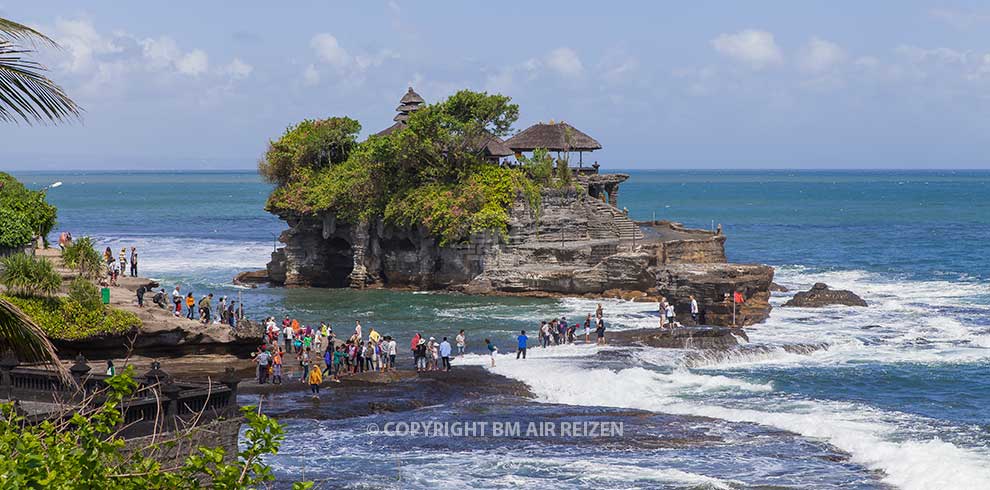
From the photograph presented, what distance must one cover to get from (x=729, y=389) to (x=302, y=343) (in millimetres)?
11622

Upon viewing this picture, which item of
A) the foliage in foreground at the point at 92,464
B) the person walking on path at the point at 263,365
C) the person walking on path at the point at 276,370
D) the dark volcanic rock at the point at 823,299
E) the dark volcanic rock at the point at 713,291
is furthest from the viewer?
the dark volcanic rock at the point at 823,299

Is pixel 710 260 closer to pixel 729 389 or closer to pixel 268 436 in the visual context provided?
pixel 729 389

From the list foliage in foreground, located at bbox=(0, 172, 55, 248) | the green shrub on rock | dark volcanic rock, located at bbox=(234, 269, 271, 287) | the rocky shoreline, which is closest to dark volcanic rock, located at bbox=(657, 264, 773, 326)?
the rocky shoreline

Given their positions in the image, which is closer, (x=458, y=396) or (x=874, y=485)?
(x=874, y=485)

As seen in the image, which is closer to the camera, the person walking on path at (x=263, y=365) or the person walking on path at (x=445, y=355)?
the person walking on path at (x=263, y=365)

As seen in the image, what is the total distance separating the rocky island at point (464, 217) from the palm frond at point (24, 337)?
4131cm

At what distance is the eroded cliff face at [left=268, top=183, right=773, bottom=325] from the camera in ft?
160

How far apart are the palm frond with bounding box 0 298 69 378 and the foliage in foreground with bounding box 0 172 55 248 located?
28.6m

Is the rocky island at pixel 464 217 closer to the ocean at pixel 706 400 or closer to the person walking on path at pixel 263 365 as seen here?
the ocean at pixel 706 400

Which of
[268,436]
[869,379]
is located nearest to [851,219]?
[869,379]

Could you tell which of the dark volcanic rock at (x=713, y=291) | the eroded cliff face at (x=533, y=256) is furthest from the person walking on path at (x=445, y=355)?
the eroded cliff face at (x=533, y=256)

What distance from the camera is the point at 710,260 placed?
2090 inches

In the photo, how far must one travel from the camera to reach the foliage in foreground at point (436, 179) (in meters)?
51.9

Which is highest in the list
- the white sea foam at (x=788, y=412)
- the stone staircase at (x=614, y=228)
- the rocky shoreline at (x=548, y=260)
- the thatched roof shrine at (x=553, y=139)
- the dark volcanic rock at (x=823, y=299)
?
the thatched roof shrine at (x=553, y=139)
